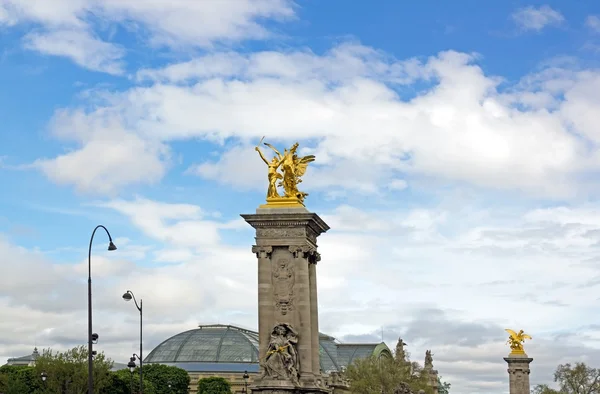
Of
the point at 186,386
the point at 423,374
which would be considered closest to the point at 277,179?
the point at 423,374

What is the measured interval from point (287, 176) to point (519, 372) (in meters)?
63.0

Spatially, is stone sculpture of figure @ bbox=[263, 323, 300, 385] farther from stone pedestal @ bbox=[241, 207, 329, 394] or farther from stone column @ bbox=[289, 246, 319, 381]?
stone column @ bbox=[289, 246, 319, 381]

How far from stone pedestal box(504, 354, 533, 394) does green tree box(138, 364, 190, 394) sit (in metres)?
39.2

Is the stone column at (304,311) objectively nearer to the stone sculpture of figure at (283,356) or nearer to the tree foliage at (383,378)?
the stone sculpture of figure at (283,356)

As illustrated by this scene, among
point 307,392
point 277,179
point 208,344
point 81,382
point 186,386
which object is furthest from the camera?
point 208,344

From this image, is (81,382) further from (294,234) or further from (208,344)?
(208,344)

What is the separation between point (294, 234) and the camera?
54.1 m

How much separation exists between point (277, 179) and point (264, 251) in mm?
4511

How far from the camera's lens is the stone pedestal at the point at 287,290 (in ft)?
172

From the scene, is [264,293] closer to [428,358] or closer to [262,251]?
[262,251]

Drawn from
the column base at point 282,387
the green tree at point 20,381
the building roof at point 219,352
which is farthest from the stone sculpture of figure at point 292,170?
the building roof at point 219,352

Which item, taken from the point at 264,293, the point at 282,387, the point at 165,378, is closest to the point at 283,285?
the point at 264,293

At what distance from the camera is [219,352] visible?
167875mm

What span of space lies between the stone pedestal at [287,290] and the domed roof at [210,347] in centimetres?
11145
